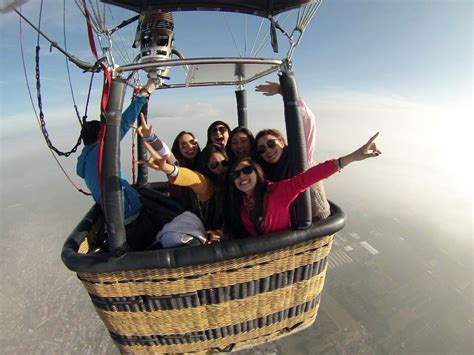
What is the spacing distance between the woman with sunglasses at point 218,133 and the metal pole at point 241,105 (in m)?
0.58

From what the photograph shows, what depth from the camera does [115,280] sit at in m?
1.23

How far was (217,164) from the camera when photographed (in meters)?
1.95

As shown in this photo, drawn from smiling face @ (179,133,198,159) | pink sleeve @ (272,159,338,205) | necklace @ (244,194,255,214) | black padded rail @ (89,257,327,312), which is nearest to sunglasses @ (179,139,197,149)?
smiling face @ (179,133,198,159)

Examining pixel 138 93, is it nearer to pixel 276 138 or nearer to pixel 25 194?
pixel 276 138

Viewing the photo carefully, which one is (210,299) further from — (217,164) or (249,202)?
(217,164)

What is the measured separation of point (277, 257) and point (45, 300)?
52153mm

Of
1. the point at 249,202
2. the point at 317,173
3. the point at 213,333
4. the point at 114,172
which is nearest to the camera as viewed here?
the point at 114,172

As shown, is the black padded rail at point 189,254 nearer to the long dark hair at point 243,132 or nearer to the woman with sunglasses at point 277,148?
the woman with sunglasses at point 277,148

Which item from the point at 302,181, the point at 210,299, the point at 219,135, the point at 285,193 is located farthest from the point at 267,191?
the point at 219,135

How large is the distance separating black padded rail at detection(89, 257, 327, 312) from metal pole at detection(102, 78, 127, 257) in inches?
12.5

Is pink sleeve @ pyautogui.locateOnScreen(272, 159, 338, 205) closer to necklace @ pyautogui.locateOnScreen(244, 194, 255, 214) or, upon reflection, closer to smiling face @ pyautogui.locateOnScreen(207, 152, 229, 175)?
necklace @ pyautogui.locateOnScreen(244, 194, 255, 214)

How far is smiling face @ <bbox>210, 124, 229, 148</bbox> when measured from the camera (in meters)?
2.56

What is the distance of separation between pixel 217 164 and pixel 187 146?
1.68 feet

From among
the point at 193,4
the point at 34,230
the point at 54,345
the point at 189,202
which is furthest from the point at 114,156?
the point at 34,230
